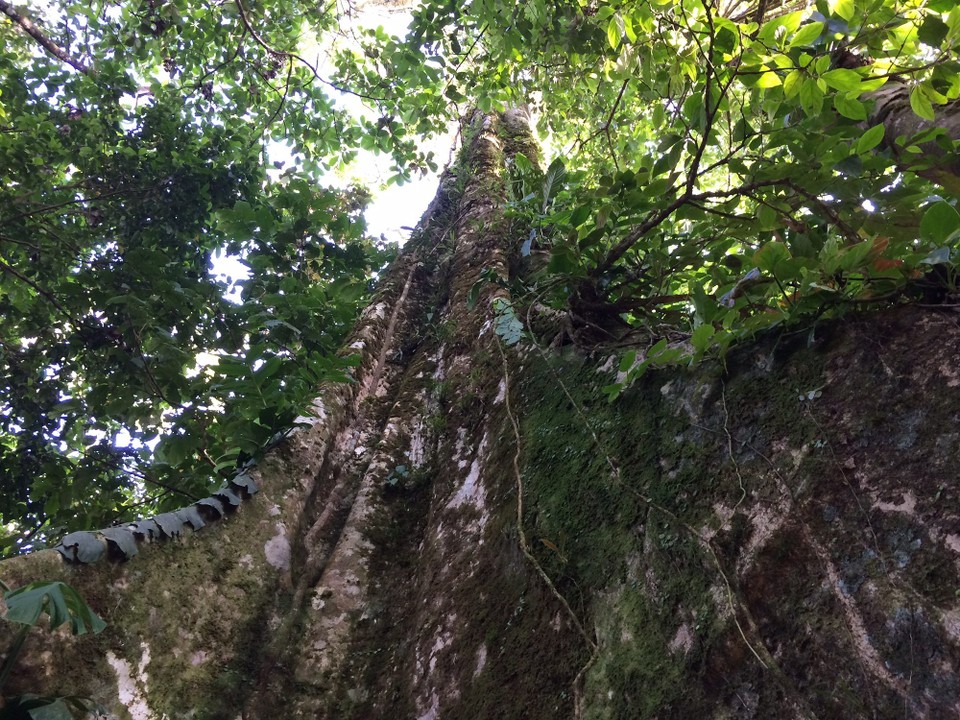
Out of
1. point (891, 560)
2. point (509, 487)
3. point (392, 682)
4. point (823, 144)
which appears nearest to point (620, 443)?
point (509, 487)

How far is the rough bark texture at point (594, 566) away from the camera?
117cm

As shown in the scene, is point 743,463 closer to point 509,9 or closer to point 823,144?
point 823,144

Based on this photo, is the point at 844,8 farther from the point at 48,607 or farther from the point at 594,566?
the point at 48,607

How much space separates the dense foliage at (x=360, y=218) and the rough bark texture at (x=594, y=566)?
23 cm

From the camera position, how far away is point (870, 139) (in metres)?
1.84

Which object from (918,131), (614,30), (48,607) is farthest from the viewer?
(614,30)

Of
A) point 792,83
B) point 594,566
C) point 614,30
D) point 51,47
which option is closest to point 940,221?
point 792,83

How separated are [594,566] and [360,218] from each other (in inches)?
119

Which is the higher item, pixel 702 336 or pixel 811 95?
pixel 811 95

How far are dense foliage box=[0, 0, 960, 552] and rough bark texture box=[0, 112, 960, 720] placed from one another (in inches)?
8.9

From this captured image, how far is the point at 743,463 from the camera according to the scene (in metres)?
1.54

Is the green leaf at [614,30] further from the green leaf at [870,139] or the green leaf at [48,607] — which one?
the green leaf at [48,607]

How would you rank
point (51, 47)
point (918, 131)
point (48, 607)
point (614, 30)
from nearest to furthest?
point (48, 607), point (918, 131), point (614, 30), point (51, 47)

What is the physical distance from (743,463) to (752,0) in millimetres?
3074
